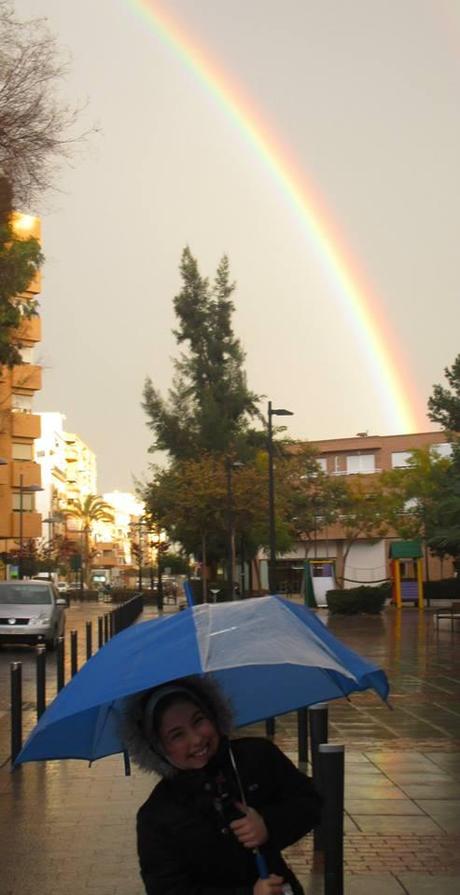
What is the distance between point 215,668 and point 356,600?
118 ft

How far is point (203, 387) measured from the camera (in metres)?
59.3

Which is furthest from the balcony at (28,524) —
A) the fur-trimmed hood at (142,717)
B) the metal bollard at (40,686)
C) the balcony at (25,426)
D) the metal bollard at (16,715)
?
the fur-trimmed hood at (142,717)

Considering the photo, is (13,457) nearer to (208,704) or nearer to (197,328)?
(197,328)

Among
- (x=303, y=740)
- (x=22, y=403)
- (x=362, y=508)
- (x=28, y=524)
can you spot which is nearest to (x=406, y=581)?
(x=362, y=508)

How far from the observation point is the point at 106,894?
6.29m

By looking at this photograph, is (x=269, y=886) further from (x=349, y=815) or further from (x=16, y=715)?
(x=16, y=715)

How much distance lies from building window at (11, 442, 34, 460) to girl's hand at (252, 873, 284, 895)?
72.7 m

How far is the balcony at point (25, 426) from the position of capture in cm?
7294

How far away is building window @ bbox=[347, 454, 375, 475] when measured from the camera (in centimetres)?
8438

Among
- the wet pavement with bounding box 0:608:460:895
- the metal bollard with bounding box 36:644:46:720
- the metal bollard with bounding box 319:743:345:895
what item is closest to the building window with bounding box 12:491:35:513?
the wet pavement with bounding box 0:608:460:895

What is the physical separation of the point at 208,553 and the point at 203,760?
5407 cm

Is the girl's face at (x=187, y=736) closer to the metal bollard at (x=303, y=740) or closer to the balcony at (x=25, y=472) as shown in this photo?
the metal bollard at (x=303, y=740)

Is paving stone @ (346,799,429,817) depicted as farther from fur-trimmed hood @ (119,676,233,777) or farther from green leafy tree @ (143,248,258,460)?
green leafy tree @ (143,248,258,460)

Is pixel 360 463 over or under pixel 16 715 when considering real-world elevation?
over
